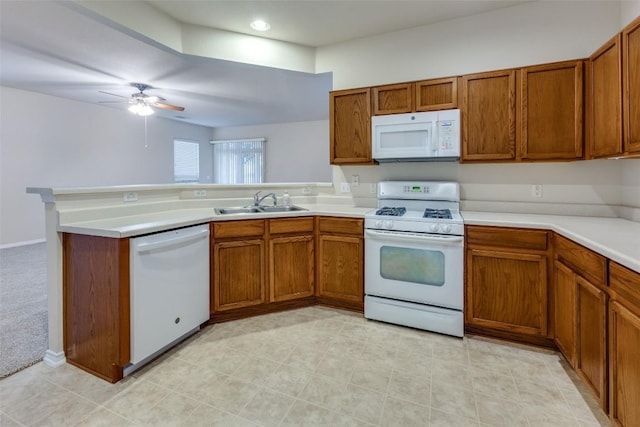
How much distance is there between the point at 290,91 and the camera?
16.0 feet

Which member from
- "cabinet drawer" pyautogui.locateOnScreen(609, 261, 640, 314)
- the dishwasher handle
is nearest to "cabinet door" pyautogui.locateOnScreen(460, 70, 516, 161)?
"cabinet drawer" pyautogui.locateOnScreen(609, 261, 640, 314)

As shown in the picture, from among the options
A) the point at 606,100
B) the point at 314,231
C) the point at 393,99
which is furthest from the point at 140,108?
the point at 606,100

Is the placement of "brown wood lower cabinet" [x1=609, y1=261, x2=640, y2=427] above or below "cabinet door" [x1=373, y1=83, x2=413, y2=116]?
below

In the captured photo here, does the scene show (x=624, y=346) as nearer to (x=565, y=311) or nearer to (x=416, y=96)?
(x=565, y=311)

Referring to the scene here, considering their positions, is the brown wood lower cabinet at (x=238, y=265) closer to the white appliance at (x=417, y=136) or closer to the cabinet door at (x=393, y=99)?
the white appliance at (x=417, y=136)

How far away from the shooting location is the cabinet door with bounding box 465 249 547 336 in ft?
7.03

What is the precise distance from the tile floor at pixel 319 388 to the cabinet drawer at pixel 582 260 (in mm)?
676

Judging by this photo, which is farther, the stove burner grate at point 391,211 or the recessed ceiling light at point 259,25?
the recessed ceiling light at point 259,25

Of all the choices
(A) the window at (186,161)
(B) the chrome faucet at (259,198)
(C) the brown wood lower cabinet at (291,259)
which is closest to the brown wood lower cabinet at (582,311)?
(C) the brown wood lower cabinet at (291,259)

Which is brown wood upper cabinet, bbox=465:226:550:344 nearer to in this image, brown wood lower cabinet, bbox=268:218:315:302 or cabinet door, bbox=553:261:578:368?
cabinet door, bbox=553:261:578:368

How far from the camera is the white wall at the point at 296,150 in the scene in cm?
749

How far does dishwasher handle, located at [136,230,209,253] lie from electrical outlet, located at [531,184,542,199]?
265cm

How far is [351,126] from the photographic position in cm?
299

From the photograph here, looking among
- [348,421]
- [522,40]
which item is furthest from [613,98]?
[348,421]
